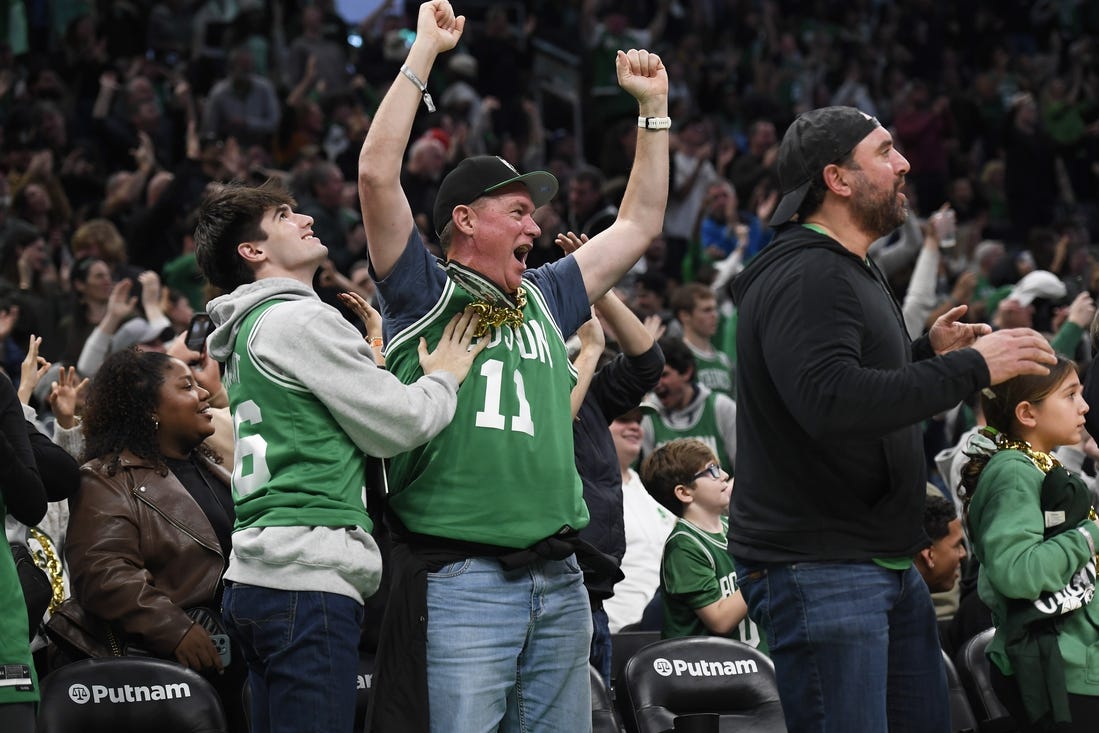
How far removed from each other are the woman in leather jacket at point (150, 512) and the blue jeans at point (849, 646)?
208cm

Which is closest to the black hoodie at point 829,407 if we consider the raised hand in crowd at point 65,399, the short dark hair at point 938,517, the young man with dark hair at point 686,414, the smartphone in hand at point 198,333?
the short dark hair at point 938,517

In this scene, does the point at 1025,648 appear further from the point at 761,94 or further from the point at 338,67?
the point at 761,94

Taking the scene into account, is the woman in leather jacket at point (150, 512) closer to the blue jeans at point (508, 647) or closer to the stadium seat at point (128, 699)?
the stadium seat at point (128, 699)

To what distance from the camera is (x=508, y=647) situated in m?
3.49

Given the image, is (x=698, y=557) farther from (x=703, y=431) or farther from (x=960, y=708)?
(x=703, y=431)

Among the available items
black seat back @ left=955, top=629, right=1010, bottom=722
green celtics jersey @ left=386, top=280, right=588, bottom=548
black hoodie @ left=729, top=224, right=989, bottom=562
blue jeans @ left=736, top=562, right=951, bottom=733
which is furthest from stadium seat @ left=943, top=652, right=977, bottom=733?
green celtics jersey @ left=386, top=280, right=588, bottom=548

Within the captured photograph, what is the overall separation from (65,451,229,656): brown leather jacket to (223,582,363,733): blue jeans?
53.1 inches

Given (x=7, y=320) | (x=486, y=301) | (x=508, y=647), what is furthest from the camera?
(x=7, y=320)

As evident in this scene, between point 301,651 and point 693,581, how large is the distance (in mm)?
2388

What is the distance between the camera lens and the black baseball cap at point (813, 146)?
3.48m

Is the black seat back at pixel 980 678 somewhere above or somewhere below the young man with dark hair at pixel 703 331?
below

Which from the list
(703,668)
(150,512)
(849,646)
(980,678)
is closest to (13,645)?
(150,512)

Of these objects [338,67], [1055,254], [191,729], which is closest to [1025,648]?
[191,729]

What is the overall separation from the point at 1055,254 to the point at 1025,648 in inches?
338
